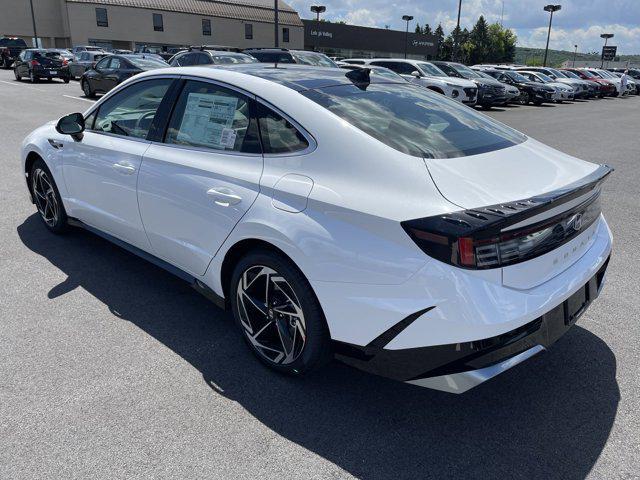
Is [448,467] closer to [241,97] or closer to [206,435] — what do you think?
[206,435]

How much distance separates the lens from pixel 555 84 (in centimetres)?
2562

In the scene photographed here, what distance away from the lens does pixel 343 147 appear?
8.63ft

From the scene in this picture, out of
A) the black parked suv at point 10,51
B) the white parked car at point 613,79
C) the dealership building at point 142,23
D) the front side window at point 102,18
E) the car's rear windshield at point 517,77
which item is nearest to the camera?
the car's rear windshield at point 517,77

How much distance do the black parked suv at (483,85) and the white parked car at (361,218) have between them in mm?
17714

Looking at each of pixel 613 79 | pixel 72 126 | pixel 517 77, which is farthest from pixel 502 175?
pixel 613 79

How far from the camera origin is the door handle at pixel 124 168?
3.70 meters

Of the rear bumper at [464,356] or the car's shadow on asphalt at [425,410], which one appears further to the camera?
the car's shadow on asphalt at [425,410]

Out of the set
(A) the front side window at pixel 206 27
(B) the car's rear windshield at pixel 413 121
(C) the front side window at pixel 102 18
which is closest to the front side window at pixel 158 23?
(A) the front side window at pixel 206 27

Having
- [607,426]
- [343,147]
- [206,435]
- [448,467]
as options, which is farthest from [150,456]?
[607,426]

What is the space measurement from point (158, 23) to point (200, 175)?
6266 centimetres

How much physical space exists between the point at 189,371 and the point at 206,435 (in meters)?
0.59

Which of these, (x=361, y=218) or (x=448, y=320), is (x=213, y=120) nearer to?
(x=361, y=218)

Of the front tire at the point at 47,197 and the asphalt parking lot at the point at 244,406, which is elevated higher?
the front tire at the point at 47,197

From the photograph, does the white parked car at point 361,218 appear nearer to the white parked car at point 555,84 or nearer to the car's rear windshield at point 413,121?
the car's rear windshield at point 413,121
